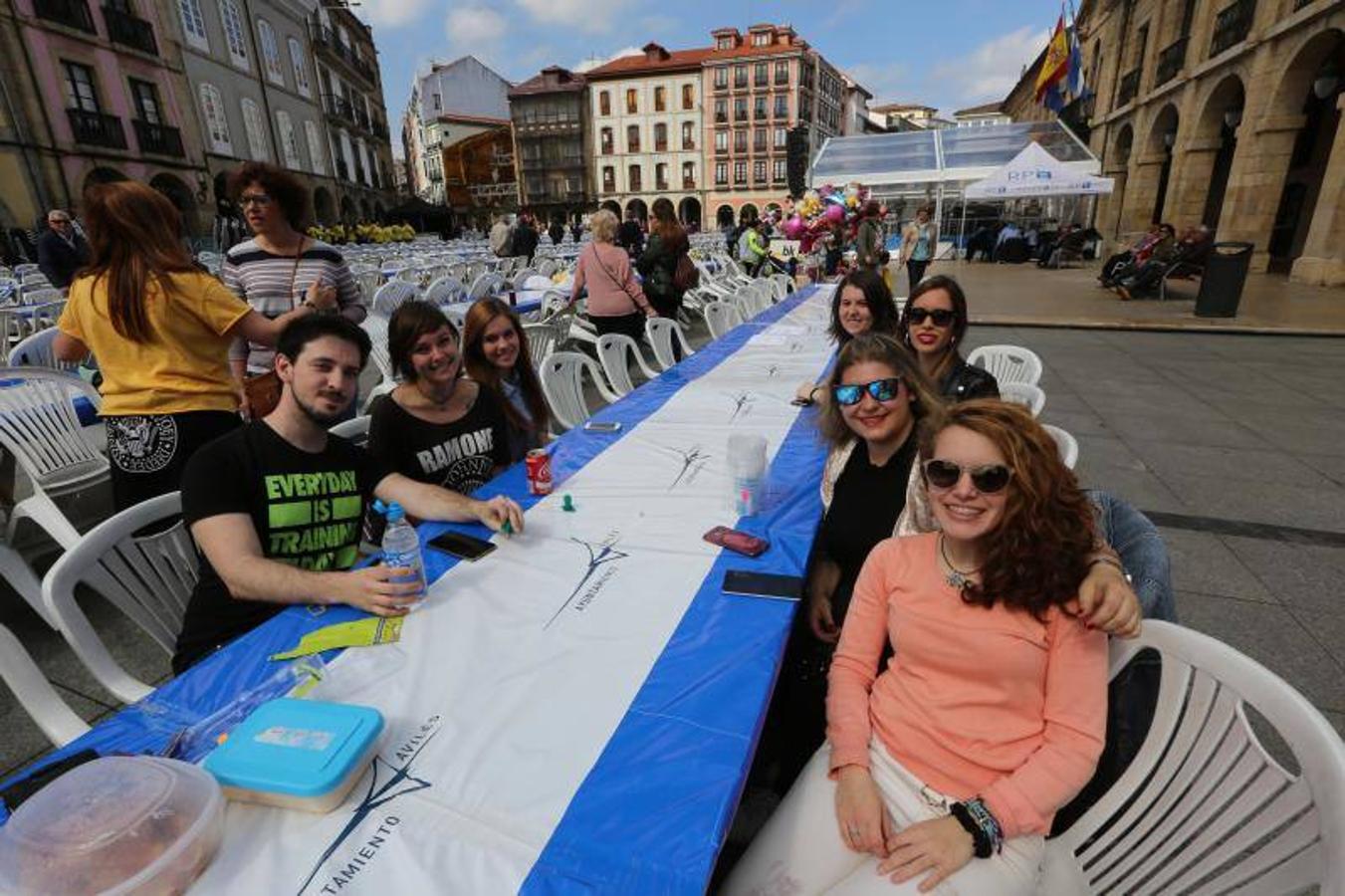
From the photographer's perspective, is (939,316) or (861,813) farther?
(939,316)

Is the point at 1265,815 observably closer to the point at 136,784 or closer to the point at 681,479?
the point at 681,479

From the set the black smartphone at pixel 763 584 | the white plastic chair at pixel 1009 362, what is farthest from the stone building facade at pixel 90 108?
the black smartphone at pixel 763 584

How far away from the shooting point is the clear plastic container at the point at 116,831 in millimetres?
811

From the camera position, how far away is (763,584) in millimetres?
1617

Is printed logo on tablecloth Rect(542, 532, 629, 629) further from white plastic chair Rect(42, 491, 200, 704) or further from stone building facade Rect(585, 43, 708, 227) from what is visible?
stone building facade Rect(585, 43, 708, 227)

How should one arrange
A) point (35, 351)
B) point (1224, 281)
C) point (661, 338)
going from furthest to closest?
1. point (1224, 281)
2. point (661, 338)
3. point (35, 351)

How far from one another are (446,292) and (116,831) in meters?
7.34

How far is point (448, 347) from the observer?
7.63 feet

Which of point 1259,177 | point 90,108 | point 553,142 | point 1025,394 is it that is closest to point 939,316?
point 1025,394

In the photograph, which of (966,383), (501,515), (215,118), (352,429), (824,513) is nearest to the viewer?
(501,515)

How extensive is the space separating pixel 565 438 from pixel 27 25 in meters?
20.7

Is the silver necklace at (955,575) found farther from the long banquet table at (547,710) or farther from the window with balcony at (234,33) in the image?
the window with balcony at (234,33)

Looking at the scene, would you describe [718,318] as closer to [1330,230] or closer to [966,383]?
[966,383]

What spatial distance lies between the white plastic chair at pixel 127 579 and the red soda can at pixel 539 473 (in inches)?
41.6
